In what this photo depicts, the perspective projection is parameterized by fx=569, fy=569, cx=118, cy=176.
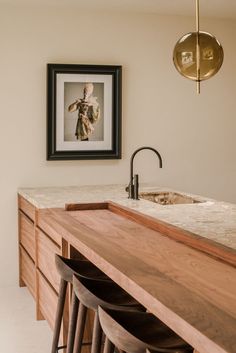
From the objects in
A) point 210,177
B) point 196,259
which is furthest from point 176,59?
point 210,177

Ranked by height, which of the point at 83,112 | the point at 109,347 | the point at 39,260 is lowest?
the point at 39,260

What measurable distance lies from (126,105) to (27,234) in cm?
154

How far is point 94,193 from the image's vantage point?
15.6ft

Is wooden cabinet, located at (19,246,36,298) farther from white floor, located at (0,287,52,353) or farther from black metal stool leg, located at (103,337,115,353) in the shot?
black metal stool leg, located at (103,337,115,353)

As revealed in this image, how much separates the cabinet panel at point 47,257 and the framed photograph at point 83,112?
114cm

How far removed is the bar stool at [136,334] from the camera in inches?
73.4

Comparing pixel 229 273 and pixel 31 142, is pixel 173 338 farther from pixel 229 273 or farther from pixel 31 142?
pixel 31 142

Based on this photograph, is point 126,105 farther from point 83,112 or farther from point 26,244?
point 26,244

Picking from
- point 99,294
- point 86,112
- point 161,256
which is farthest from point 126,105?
point 161,256

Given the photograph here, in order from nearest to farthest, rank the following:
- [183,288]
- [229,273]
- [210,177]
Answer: [183,288], [229,273], [210,177]

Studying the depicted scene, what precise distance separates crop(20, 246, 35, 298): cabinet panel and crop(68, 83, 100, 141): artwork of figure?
1.16m

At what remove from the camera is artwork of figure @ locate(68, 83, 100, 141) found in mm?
5164

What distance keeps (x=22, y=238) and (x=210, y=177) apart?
76.9 inches

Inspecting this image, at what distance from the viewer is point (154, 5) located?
16.4 ft
